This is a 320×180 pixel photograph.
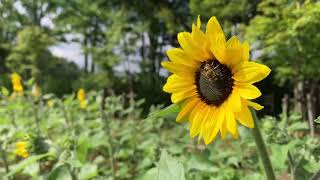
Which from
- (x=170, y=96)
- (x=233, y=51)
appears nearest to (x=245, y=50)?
(x=233, y=51)

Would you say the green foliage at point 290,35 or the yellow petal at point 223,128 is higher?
the green foliage at point 290,35

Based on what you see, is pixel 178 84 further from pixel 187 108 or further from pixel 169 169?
pixel 169 169

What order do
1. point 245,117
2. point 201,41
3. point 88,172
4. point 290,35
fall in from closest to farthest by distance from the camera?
1. point 245,117
2. point 201,41
3. point 88,172
4. point 290,35

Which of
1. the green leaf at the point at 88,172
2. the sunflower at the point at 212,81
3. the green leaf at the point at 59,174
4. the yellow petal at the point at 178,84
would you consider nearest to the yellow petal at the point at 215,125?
the sunflower at the point at 212,81

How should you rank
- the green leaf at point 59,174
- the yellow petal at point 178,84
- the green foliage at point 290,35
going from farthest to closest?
the green foliage at point 290,35, the green leaf at point 59,174, the yellow petal at point 178,84

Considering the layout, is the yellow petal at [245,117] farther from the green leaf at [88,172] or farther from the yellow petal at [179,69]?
the green leaf at [88,172]

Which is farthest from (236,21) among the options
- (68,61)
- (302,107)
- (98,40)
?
(68,61)

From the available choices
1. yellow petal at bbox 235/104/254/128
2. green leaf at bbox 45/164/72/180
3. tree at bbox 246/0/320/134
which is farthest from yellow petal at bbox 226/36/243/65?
tree at bbox 246/0/320/134

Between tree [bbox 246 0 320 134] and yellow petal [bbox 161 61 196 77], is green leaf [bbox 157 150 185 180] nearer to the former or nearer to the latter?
yellow petal [bbox 161 61 196 77]
